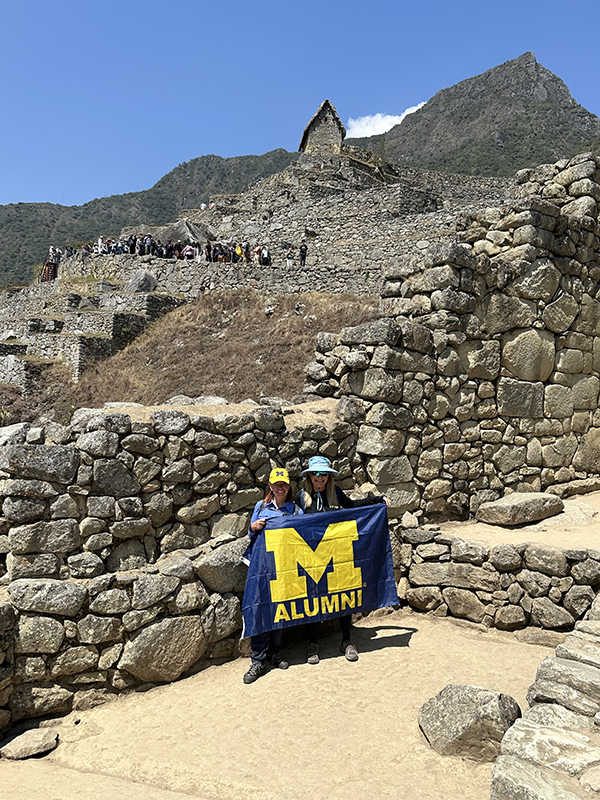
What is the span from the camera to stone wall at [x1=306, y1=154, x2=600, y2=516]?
261 inches

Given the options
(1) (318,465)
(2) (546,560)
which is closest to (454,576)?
(2) (546,560)

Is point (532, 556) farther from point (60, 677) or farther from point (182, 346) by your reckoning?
point (182, 346)

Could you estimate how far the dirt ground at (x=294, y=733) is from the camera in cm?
355

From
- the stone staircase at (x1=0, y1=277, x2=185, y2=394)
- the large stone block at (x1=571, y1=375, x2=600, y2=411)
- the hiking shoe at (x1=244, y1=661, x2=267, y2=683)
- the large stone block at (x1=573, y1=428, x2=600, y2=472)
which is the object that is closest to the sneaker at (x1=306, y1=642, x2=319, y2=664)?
the hiking shoe at (x1=244, y1=661, x2=267, y2=683)

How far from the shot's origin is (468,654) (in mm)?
5152

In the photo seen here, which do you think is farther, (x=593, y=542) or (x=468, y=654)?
(x=593, y=542)

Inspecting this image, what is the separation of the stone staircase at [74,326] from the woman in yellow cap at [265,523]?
1534 cm

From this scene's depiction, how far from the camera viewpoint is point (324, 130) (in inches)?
1551

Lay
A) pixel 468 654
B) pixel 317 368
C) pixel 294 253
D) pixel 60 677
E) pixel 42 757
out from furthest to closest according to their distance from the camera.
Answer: pixel 294 253, pixel 317 368, pixel 468 654, pixel 60 677, pixel 42 757

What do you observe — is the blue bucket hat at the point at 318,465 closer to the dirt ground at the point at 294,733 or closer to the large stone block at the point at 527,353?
the dirt ground at the point at 294,733

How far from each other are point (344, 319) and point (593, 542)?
38.2 feet

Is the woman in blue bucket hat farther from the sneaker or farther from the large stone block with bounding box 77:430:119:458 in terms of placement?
the large stone block with bounding box 77:430:119:458

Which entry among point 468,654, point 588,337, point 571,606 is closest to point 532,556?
point 571,606

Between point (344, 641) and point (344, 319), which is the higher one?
point (344, 319)
